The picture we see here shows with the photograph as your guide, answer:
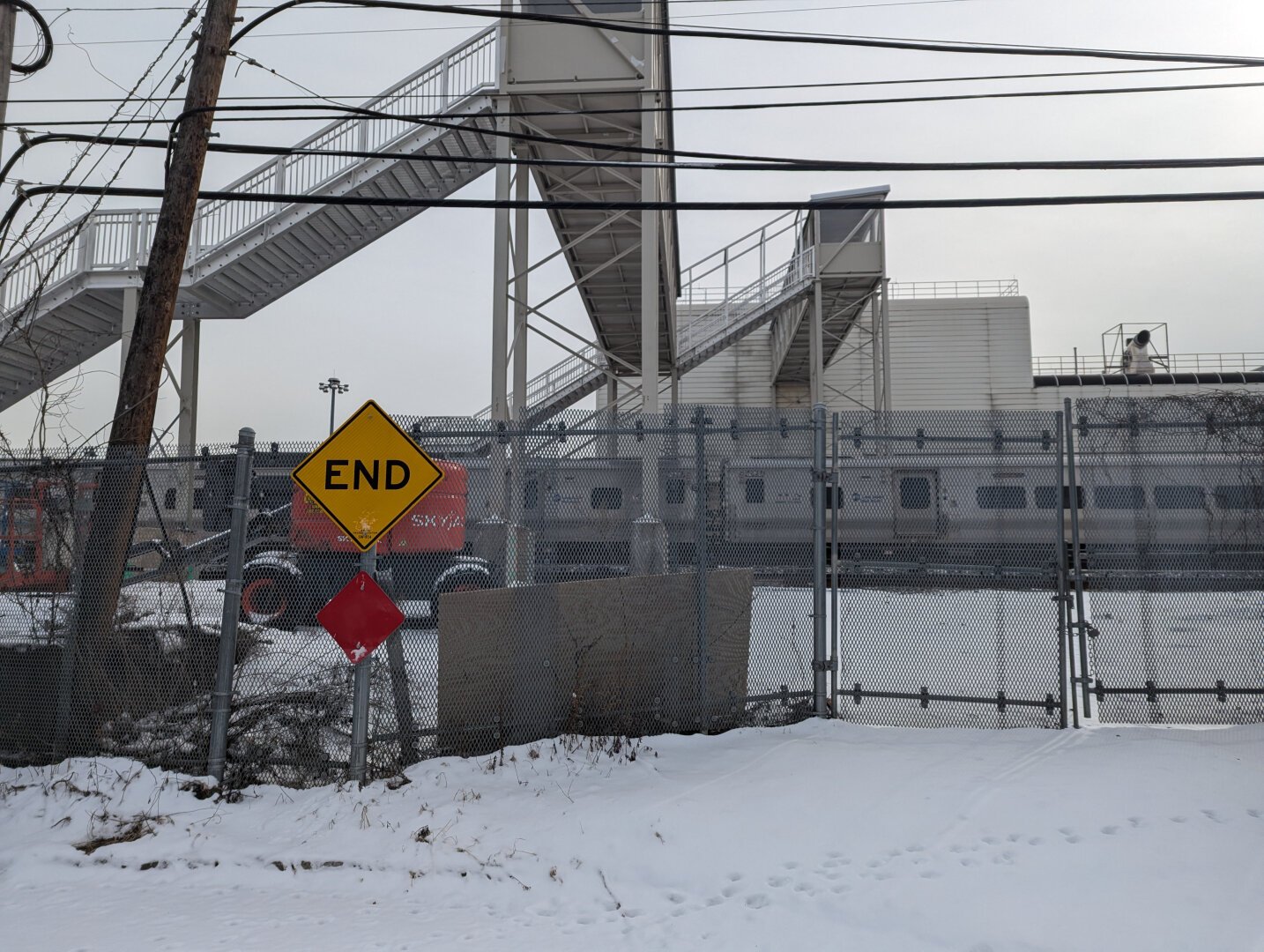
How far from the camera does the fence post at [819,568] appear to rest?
7.32 metres

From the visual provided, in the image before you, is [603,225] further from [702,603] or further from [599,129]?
[702,603]

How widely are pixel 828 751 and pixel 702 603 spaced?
4.74 feet

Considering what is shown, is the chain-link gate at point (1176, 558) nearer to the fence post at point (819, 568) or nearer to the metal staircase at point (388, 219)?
the fence post at point (819, 568)

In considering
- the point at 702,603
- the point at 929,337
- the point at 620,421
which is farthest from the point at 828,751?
the point at 929,337

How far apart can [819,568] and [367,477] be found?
3.53 meters

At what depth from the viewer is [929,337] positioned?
39.6 metres

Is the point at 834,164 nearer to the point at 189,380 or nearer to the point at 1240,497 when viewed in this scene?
the point at 1240,497

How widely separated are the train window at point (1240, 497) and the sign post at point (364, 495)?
20.0ft

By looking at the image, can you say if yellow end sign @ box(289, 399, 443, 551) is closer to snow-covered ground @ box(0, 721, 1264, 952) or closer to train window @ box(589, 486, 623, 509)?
train window @ box(589, 486, 623, 509)

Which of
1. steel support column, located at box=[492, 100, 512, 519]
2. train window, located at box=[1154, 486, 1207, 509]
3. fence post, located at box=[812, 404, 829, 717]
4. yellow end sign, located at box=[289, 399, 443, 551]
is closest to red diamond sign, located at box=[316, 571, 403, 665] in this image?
yellow end sign, located at box=[289, 399, 443, 551]

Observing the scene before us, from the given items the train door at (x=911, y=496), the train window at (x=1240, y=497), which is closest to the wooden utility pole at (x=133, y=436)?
the train window at (x=1240, y=497)

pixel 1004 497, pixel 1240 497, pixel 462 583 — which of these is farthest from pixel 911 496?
pixel 462 583

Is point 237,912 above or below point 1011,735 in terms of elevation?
below

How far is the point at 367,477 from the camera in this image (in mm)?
6500
